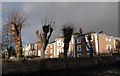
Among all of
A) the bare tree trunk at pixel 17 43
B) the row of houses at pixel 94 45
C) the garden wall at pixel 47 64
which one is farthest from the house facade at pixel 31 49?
the bare tree trunk at pixel 17 43

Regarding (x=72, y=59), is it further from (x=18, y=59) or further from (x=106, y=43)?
(x=106, y=43)

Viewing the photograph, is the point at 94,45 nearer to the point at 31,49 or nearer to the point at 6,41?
the point at 6,41

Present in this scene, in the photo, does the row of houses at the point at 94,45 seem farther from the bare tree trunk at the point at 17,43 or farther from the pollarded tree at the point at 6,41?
the bare tree trunk at the point at 17,43

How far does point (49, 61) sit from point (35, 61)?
2.47m

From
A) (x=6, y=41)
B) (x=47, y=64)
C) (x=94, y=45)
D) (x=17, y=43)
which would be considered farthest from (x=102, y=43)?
(x=17, y=43)

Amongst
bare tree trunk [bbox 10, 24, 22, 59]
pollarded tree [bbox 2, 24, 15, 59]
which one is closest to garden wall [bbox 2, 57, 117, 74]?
bare tree trunk [bbox 10, 24, 22, 59]

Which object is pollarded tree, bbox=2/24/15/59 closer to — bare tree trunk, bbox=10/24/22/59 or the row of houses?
bare tree trunk, bbox=10/24/22/59

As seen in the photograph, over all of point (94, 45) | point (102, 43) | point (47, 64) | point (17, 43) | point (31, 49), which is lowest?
point (47, 64)

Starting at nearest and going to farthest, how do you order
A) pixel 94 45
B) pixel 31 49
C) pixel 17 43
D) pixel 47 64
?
pixel 17 43 → pixel 47 64 → pixel 94 45 → pixel 31 49

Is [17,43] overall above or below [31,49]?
below

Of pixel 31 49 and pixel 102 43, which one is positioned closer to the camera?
pixel 102 43

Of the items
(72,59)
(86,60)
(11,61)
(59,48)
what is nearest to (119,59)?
(86,60)

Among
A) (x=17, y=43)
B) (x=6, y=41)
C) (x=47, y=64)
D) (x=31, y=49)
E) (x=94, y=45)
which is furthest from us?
(x=31, y=49)

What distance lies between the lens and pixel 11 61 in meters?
28.2
